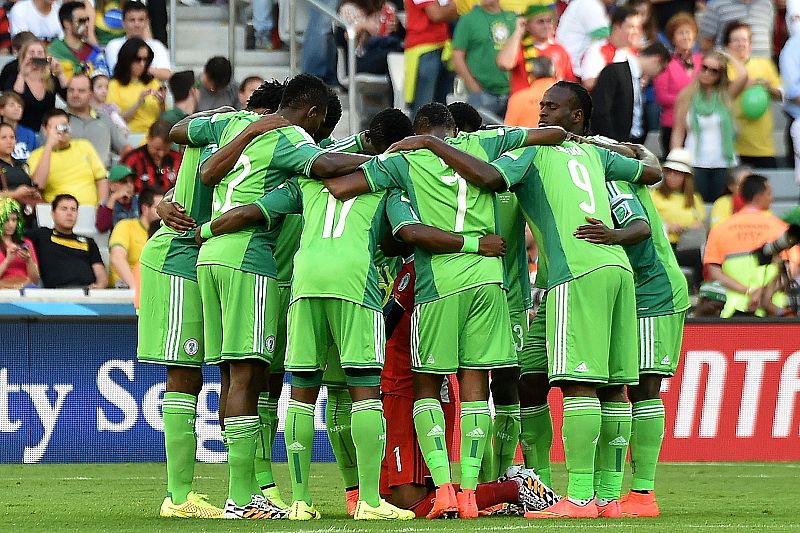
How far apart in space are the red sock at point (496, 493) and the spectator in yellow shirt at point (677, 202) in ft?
21.7

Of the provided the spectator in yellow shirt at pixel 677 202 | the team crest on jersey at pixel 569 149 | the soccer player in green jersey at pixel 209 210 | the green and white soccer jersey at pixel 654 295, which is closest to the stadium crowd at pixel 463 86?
the spectator in yellow shirt at pixel 677 202

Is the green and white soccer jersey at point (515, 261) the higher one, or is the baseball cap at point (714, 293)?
the green and white soccer jersey at point (515, 261)

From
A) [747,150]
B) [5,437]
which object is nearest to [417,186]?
[5,437]

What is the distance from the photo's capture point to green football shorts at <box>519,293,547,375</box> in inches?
384

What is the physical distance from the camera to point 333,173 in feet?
29.7

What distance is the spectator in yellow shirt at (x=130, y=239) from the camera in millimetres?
14977

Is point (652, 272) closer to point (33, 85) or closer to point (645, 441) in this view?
point (645, 441)

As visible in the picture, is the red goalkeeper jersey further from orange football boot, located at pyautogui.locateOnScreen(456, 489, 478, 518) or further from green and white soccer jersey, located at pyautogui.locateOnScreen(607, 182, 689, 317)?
green and white soccer jersey, located at pyautogui.locateOnScreen(607, 182, 689, 317)

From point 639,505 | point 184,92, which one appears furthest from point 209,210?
point 184,92

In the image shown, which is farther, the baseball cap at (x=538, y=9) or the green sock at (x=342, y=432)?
the baseball cap at (x=538, y=9)

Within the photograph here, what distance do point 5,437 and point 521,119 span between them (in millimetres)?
5756

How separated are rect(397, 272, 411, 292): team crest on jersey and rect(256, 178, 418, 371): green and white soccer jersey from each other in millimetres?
660

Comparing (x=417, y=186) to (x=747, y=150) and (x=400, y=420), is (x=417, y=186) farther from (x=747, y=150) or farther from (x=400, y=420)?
(x=747, y=150)

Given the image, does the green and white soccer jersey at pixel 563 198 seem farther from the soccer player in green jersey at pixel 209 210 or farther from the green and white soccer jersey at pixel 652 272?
the soccer player in green jersey at pixel 209 210
